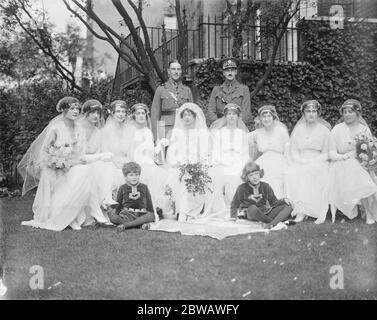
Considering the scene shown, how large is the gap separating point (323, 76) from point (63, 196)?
704 centimetres

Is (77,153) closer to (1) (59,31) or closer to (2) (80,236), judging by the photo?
(2) (80,236)

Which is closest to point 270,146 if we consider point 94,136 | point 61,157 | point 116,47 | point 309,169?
point 309,169

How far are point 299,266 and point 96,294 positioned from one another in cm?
178

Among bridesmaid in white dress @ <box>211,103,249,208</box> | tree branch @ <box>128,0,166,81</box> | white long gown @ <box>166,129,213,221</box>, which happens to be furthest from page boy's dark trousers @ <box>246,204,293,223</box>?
tree branch @ <box>128,0,166,81</box>

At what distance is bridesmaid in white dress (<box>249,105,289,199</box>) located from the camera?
6.90 metres

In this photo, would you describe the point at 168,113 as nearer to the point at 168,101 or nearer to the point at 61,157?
the point at 168,101

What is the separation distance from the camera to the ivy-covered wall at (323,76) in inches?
431

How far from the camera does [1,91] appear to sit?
10.5 metres

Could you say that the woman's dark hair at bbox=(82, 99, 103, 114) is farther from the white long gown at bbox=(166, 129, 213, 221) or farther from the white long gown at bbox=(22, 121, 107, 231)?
the white long gown at bbox=(166, 129, 213, 221)

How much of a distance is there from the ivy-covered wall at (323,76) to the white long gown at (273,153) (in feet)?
11.7

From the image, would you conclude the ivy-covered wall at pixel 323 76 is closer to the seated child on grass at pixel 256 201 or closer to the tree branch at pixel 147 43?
the tree branch at pixel 147 43

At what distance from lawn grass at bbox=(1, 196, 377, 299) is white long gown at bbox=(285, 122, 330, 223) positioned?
37cm

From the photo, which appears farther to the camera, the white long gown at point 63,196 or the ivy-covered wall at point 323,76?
the ivy-covered wall at point 323,76

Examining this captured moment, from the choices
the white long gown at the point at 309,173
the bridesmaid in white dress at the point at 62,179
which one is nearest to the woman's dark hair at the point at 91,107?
the bridesmaid in white dress at the point at 62,179
